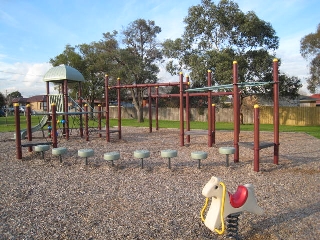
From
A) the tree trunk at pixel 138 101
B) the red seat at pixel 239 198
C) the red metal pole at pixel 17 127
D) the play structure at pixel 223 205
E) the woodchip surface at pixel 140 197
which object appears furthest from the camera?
the tree trunk at pixel 138 101

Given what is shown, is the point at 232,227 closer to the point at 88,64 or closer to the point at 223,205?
the point at 223,205

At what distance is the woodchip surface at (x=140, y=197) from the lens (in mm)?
3324

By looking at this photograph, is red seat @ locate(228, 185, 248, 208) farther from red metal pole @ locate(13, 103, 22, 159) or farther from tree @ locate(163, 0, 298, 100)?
tree @ locate(163, 0, 298, 100)

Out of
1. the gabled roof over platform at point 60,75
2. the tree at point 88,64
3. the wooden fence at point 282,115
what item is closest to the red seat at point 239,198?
the gabled roof over platform at point 60,75

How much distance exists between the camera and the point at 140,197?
4477mm

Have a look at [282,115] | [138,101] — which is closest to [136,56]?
[138,101]

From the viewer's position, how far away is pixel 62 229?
133 inches

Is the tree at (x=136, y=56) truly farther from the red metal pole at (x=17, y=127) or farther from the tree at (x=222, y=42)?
the red metal pole at (x=17, y=127)

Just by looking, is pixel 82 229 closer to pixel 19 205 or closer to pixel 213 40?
pixel 19 205

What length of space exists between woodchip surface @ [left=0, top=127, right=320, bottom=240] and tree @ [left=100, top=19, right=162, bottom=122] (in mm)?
18446

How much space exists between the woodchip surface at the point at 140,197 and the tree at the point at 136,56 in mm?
18446

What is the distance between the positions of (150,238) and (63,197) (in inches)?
78.3

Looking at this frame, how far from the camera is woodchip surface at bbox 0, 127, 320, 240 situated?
3324 millimetres

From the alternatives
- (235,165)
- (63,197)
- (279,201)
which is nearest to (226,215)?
(279,201)
